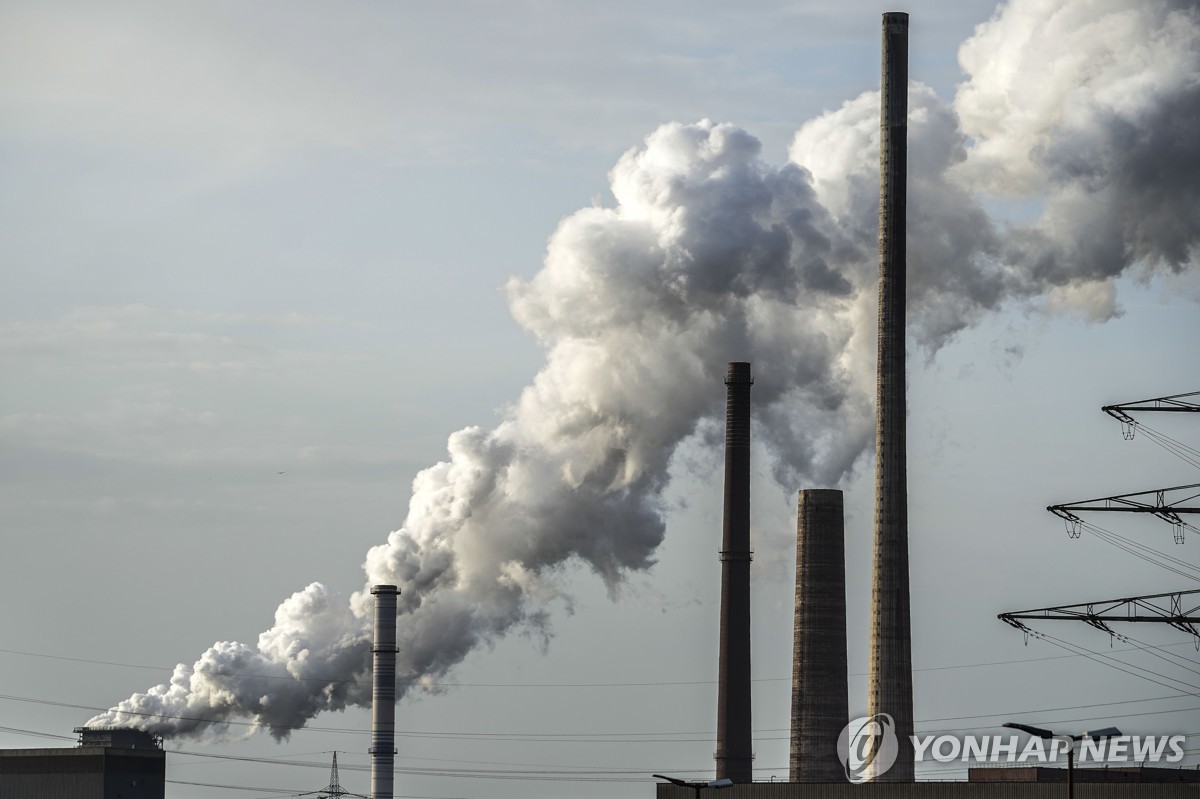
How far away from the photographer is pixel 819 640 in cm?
7169

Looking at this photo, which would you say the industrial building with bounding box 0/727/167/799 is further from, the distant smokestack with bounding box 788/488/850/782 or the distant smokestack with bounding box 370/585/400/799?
the distant smokestack with bounding box 788/488/850/782

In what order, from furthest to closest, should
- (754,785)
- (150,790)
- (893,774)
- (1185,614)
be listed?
(150,790)
(893,774)
(754,785)
(1185,614)

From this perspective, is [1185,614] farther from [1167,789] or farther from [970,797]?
[970,797]

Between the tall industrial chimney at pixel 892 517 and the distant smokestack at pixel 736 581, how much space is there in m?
7.18

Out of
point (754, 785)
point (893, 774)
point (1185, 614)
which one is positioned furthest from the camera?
point (893, 774)

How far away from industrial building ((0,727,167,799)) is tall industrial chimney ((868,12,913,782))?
28924 millimetres

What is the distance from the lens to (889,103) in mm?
70188

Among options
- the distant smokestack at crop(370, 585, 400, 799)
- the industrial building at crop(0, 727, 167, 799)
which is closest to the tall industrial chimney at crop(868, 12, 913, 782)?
the distant smokestack at crop(370, 585, 400, 799)

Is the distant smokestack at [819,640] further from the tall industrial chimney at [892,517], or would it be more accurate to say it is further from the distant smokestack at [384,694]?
the distant smokestack at [384,694]

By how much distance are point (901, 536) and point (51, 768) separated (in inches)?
1358

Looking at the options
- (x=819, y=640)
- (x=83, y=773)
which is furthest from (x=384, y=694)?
(x=819, y=640)

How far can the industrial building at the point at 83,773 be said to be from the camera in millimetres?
70375

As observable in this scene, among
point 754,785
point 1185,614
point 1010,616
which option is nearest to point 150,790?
point 754,785

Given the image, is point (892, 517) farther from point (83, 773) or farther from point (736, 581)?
point (83, 773)
